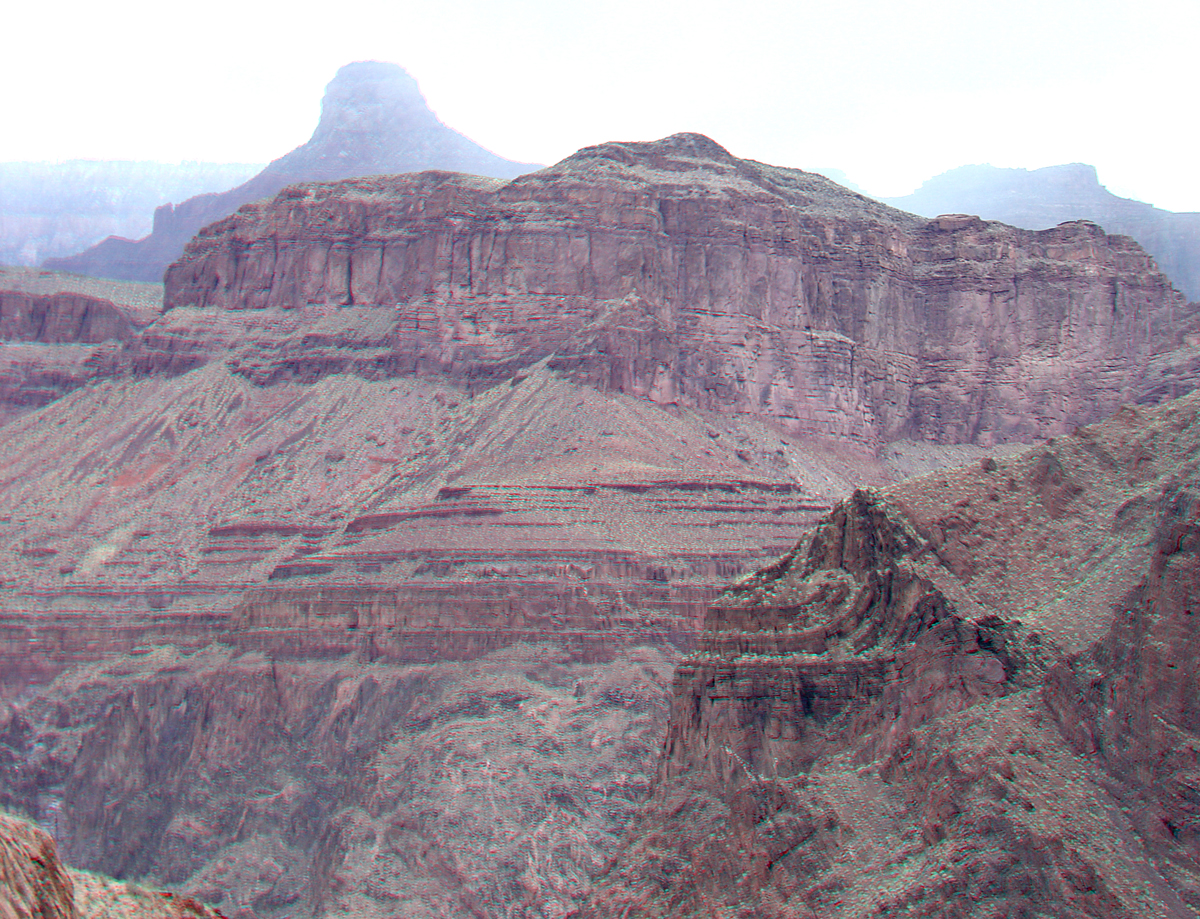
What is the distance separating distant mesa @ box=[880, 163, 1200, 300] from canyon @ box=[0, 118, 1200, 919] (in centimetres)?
4709

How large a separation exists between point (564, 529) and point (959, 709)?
164 feet

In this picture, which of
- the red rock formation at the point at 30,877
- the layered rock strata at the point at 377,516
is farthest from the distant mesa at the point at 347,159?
the red rock formation at the point at 30,877

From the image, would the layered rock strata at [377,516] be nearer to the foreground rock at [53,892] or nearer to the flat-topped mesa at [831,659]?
the flat-topped mesa at [831,659]

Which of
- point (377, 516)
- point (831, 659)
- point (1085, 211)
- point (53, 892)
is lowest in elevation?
point (377, 516)

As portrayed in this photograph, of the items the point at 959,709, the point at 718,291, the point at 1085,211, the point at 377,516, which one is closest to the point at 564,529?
the point at 377,516

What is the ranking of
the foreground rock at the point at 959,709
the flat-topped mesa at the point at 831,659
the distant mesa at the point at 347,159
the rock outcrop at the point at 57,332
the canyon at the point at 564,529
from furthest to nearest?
the distant mesa at the point at 347,159
the rock outcrop at the point at 57,332
the canyon at the point at 564,529
the flat-topped mesa at the point at 831,659
the foreground rock at the point at 959,709

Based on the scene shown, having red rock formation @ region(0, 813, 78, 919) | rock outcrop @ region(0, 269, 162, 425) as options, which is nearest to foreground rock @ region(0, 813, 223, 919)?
red rock formation @ region(0, 813, 78, 919)

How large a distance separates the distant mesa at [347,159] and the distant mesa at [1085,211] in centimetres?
5932

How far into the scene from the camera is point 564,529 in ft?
237

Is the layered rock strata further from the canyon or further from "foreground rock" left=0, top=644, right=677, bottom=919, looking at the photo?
"foreground rock" left=0, top=644, right=677, bottom=919

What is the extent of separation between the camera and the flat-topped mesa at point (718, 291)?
9556 cm

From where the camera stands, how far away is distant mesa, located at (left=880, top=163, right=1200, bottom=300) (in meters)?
152

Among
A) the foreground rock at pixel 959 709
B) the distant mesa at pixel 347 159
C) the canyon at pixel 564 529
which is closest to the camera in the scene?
the foreground rock at pixel 959 709

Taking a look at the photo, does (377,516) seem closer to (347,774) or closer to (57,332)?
(347,774)
